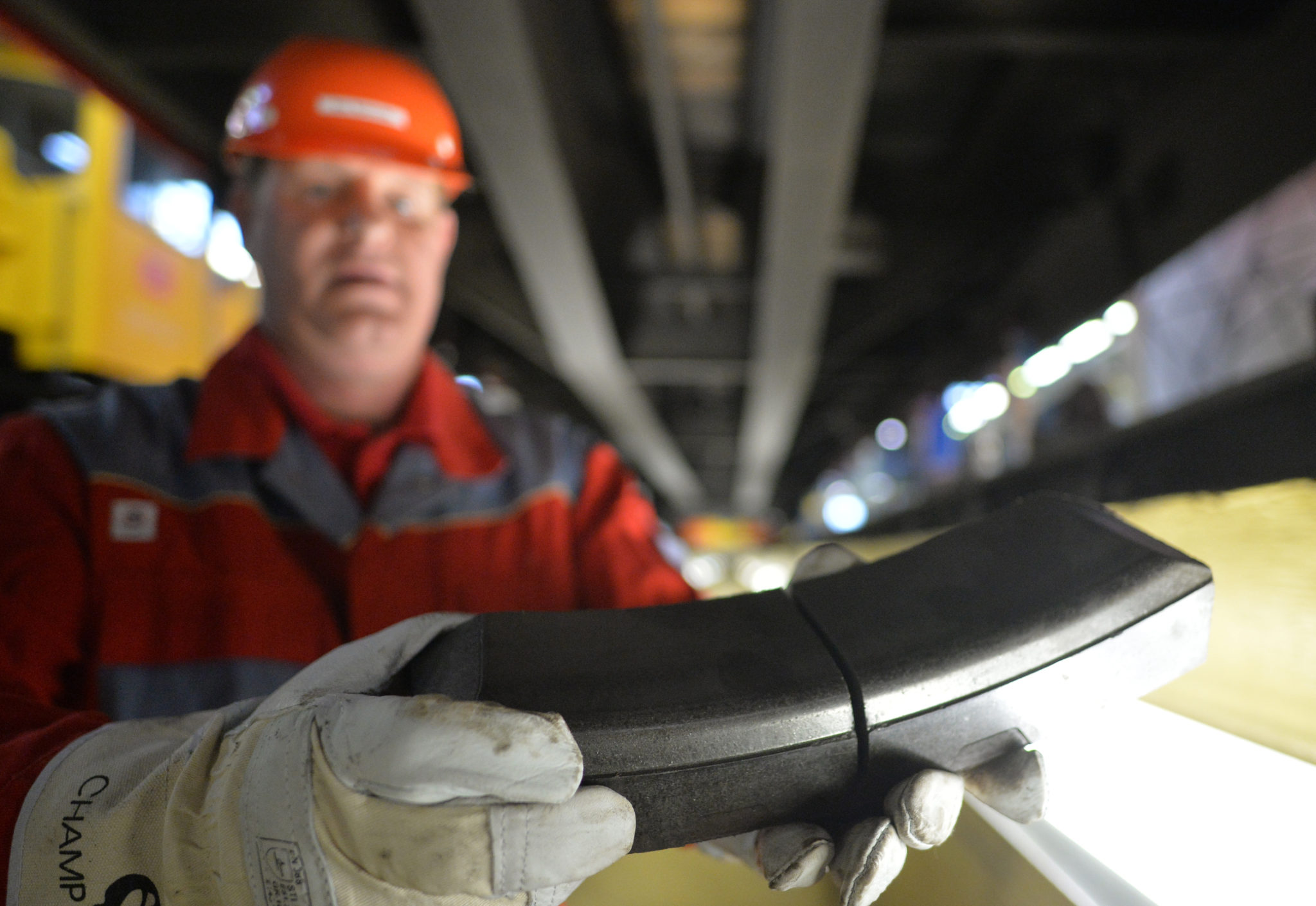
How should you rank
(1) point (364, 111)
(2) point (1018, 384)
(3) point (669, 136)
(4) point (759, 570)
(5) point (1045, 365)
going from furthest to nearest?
(2) point (1018, 384)
(5) point (1045, 365)
(4) point (759, 570)
(3) point (669, 136)
(1) point (364, 111)

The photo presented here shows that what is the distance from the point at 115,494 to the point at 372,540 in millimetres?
331

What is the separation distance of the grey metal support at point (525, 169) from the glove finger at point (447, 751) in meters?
1.69

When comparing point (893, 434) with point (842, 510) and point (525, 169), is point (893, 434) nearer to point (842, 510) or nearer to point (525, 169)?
point (842, 510)

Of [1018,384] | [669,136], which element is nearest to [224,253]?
[669,136]

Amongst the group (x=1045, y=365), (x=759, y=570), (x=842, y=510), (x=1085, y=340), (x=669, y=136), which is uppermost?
(x=669, y=136)

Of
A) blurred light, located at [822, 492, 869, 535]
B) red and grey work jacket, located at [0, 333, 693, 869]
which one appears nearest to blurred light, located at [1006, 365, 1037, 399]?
red and grey work jacket, located at [0, 333, 693, 869]

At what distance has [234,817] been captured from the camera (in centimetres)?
48

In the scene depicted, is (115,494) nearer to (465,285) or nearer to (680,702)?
(680,702)

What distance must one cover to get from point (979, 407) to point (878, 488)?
669 centimetres

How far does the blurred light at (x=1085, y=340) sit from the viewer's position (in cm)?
383

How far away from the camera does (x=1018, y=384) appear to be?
17.4 ft

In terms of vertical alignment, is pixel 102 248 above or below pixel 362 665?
above

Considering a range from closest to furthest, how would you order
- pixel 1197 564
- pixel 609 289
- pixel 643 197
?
pixel 1197 564 → pixel 643 197 → pixel 609 289

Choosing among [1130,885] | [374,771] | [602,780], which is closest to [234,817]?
[374,771]
